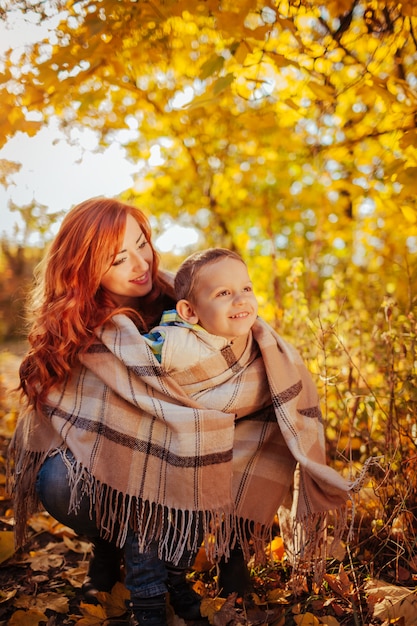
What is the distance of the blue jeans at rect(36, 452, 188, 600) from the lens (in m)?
1.84

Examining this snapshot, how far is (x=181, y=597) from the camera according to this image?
202cm

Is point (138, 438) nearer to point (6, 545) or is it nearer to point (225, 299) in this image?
point (225, 299)

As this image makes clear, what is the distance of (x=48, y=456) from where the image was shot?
2.04 metres

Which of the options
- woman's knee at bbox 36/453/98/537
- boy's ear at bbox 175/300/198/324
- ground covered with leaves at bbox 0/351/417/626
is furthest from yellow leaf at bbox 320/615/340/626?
boy's ear at bbox 175/300/198/324

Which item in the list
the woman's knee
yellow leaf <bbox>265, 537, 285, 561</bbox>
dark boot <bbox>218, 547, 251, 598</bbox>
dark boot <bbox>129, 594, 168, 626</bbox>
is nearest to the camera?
dark boot <bbox>129, 594, 168, 626</bbox>

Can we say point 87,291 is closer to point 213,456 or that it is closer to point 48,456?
point 48,456

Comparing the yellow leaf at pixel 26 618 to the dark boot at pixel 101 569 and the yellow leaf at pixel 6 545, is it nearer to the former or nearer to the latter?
the dark boot at pixel 101 569

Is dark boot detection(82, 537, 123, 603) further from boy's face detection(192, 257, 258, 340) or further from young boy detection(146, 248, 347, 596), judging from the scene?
boy's face detection(192, 257, 258, 340)

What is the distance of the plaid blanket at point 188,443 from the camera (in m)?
1.85

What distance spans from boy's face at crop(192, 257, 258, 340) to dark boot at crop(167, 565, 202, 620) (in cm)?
85

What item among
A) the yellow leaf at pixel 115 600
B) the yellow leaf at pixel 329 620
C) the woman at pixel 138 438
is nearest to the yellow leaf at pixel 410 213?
the woman at pixel 138 438

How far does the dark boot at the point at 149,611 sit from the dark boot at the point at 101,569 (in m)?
0.34

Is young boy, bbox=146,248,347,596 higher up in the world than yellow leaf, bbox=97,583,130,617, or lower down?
higher up

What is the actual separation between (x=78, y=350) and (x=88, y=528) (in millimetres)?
601
